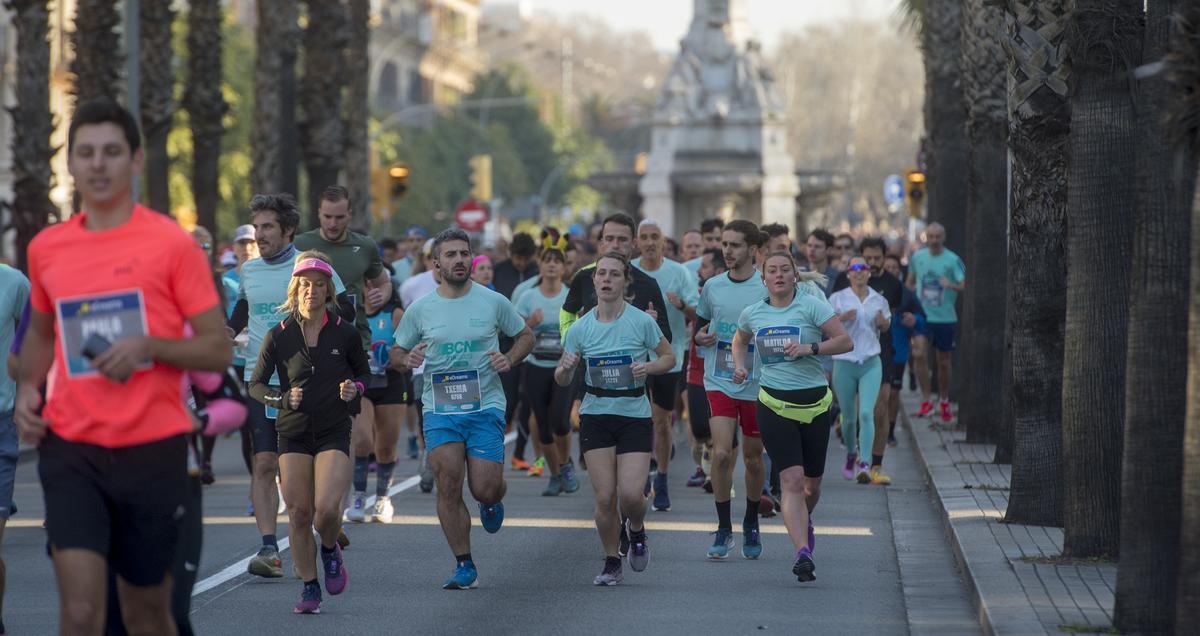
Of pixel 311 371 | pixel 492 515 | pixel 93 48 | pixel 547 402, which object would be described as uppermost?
pixel 93 48

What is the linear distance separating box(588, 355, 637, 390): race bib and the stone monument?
153 feet

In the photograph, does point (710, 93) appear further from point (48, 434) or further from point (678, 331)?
point (48, 434)

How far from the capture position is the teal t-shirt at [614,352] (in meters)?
11.4

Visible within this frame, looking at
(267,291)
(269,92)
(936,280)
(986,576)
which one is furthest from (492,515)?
(269,92)

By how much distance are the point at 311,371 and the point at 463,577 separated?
1335mm

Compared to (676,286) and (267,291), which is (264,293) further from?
(676,286)

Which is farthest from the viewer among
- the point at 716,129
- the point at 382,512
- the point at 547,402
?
the point at 716,129

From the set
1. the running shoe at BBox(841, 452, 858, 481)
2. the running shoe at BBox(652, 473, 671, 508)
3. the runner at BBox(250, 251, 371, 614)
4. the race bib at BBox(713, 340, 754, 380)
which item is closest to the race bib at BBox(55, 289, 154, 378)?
the runner at BBox(250, 251, 371, 614)

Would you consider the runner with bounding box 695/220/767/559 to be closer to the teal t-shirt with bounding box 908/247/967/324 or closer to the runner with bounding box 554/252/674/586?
the runner with bounding box 554/252/674/586

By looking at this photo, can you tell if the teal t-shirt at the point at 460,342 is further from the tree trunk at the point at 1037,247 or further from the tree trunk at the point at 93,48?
the tree trunk at the point at 93,48

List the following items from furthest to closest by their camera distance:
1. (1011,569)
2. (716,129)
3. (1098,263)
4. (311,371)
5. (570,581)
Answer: (716,129), (570,581), (1098,263), (1011,569), (311,371)

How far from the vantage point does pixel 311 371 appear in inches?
422

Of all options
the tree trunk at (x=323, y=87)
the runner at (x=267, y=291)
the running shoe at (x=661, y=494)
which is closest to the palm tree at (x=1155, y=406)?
the runner at (x=267, y=291)

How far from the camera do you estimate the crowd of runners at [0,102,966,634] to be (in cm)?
642
